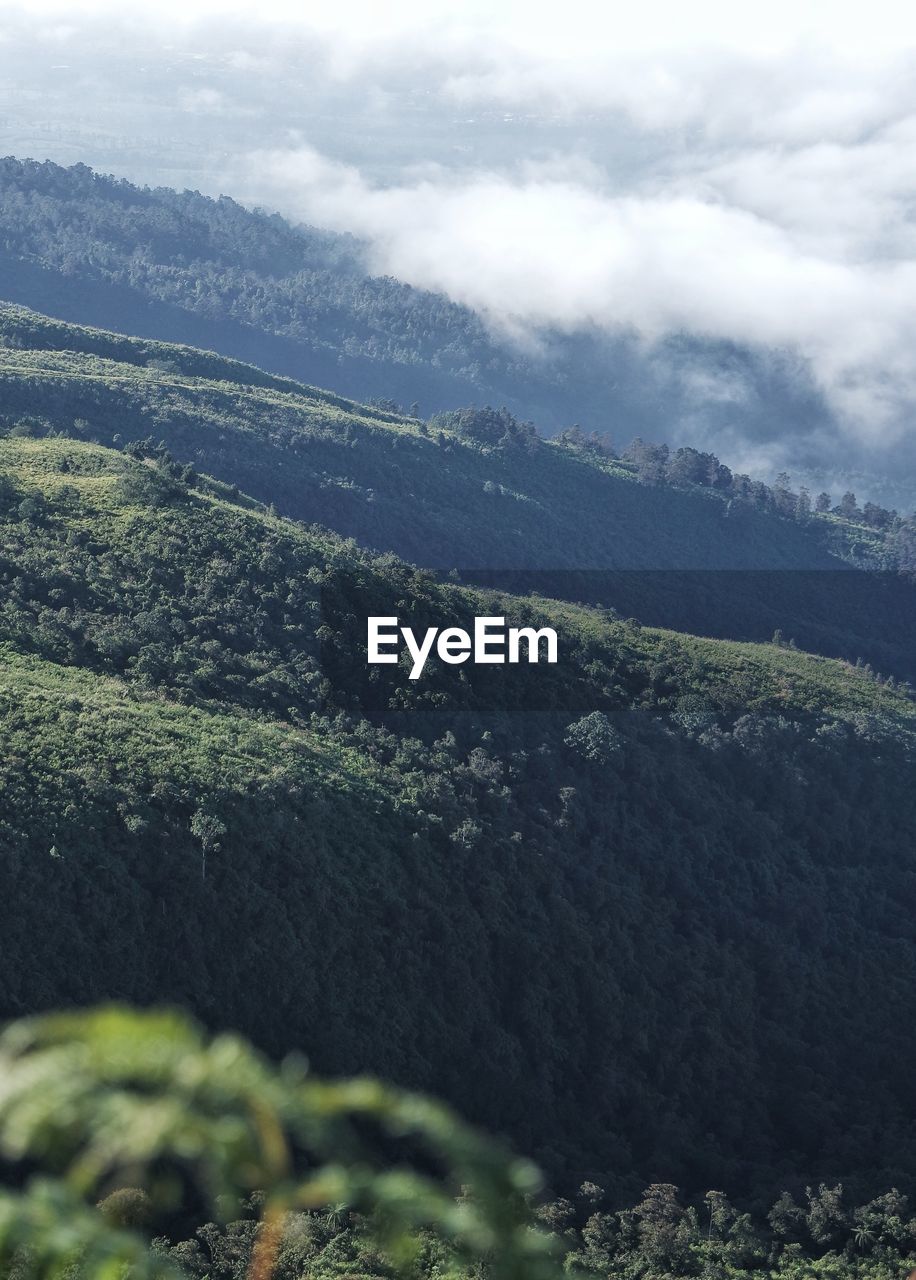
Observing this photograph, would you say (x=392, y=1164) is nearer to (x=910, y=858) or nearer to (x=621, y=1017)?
(x=621, y=1017)

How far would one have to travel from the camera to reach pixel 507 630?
197 feet

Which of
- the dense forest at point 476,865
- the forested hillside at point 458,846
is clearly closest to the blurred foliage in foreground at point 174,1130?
the dense forest at point 476,865

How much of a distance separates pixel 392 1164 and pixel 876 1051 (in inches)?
833

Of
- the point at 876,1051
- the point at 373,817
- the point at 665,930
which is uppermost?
the point at 373,817

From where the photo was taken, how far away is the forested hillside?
36.9m

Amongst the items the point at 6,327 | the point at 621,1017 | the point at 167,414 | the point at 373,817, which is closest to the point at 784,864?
the point at 621,1017

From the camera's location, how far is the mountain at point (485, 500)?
9888cm

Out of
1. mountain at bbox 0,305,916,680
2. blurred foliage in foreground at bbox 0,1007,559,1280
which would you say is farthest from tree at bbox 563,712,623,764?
blurred foliage in foreground at bbox 0,1007,559,1280

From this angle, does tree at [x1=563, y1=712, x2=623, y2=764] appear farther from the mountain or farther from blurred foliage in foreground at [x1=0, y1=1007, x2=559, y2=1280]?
blurred foliage in foreground at [x1=0, y1=1007, x2=559, y2=1280]

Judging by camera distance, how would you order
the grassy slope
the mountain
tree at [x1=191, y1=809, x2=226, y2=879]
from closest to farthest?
tree at [x1=191, y1=809, x2=226, y2=879] < the mountain < the grassy slope

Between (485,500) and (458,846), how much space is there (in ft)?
249

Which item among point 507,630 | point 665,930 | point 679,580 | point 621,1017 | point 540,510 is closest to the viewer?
point 621,1017

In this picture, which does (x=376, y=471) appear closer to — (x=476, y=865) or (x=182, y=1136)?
(x=476, y=865)

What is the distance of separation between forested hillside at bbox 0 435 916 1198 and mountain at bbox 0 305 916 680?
32.1 meters
